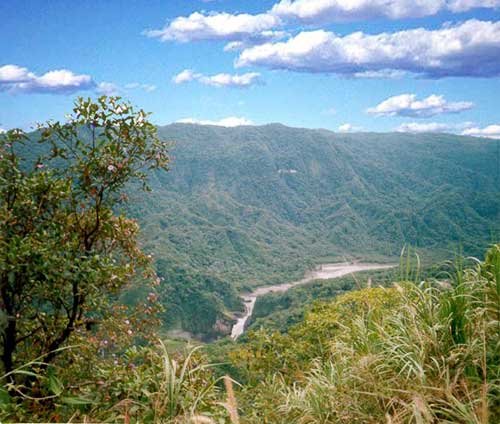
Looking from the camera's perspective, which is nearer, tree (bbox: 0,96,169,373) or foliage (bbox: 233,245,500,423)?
foliage (bbox: 233,245,500,423)

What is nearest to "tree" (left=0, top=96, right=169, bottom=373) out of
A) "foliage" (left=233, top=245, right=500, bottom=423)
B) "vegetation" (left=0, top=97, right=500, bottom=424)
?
"vegetation" (left=0, top=97, right=500, bottom=424)

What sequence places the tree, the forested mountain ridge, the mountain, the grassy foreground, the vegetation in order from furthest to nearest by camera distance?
the mountain < the forested mountain ridge < the tree < the vegetation < the grassy foreground

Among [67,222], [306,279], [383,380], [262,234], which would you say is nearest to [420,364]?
[383,380]

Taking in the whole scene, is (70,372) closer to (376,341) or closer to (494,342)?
(376,341)

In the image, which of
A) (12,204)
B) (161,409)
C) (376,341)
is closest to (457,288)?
(376,341)

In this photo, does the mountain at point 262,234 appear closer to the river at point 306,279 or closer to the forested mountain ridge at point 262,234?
the forested mountain ridge at point 262,234

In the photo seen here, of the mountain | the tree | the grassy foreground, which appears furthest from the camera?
the mountain

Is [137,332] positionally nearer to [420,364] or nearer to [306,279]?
[420,364]

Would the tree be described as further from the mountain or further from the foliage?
the mountain
